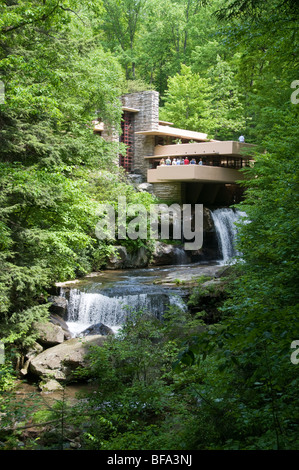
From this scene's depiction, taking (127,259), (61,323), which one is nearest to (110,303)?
(61,323)

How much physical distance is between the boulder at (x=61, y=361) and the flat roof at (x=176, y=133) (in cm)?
1726

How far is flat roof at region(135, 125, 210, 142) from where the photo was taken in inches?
992

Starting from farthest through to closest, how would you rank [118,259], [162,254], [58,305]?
[162,254] < [118,259] < [58,305]

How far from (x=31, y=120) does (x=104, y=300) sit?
18.0ft

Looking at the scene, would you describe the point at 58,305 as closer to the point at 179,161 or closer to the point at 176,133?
the point at 179,161

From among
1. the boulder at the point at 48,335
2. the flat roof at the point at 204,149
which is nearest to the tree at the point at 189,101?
the flat roof at the point at 204,149

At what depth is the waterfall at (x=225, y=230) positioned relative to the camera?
2075 centimetres

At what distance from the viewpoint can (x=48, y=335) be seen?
10852 millimetres

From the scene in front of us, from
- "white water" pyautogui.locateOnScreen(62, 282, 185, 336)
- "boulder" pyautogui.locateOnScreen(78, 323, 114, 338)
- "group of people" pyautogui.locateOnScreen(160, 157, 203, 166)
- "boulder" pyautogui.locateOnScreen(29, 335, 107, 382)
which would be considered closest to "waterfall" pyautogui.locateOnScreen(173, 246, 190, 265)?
"group of people" pyautogui.locateOnScreen(160, 157, 203, 166)

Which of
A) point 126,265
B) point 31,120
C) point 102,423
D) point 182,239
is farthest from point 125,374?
point 182,239

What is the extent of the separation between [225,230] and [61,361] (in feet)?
44.3

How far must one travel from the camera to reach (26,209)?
35.2ft

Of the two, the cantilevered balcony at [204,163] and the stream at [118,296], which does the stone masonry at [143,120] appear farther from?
the stream at [118,296]

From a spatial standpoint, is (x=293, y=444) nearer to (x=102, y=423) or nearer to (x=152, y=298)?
(x=102, y=423)
